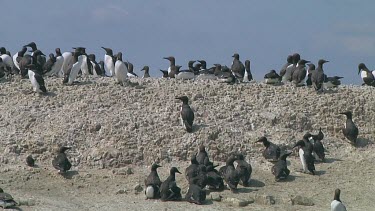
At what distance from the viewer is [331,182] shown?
25.3m

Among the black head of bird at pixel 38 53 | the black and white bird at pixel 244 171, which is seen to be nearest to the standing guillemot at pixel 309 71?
the black and white bird at pixel 244 171

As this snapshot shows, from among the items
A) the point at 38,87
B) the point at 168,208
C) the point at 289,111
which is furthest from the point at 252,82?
the point at 168,208

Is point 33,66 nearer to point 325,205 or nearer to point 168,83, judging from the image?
point 168,83

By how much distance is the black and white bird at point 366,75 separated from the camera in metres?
33.0

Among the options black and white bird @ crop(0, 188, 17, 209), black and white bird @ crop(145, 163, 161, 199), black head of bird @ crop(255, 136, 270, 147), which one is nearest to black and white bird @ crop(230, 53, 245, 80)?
black head of bird @ crop(255, 136, 270, 147)

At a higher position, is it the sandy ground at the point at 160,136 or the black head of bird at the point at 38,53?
the black head of bird at the point at 38,53

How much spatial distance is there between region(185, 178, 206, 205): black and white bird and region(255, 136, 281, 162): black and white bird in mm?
4036

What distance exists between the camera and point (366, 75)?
33.6 meters

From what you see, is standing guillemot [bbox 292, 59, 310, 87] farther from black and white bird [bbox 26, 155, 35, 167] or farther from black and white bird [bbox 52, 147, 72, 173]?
black and white bird [bbox 26, 155, 35, 167]

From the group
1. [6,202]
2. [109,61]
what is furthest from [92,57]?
[6,202]

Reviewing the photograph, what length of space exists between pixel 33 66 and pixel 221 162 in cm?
837

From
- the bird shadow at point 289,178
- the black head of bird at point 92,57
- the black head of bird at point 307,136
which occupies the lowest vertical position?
the bird shadow at point 289,178

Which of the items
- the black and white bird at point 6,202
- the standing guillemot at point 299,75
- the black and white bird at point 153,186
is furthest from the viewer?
the standing guillemot at point 299,75

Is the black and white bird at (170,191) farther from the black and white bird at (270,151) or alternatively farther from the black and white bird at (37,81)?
the black and white bird at (37,81)
